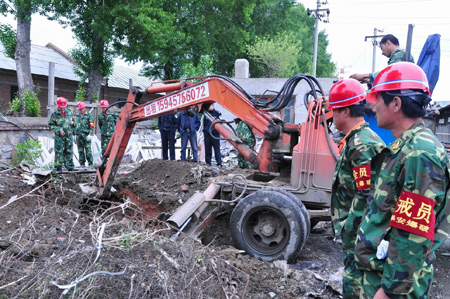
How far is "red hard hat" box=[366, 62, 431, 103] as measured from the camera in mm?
1828

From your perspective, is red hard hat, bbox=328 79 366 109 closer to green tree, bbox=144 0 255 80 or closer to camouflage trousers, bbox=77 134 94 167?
camouflage trousers, bbox=77 134 94 167

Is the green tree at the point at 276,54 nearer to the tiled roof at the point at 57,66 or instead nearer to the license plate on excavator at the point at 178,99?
the tiled roof at the point at 57,66

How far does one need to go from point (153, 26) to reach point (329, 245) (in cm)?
1364

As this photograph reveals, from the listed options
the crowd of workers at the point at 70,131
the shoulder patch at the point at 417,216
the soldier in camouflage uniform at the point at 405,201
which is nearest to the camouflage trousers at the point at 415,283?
the soldier in camouflage uniform at the point at 405,201

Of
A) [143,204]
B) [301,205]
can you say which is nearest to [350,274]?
[301,205]

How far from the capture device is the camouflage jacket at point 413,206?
1620mm

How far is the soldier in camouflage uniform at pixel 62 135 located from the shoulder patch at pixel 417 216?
9.39 m

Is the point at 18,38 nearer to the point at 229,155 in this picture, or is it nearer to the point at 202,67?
the point at 229,155

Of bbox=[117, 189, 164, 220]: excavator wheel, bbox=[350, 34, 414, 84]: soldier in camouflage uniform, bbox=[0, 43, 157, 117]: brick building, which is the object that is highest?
bbox=[0, 43, 157, 117]: brick building

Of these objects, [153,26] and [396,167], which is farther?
[153,26]

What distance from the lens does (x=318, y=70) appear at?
45344mm

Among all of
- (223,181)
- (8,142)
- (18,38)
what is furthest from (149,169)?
(18,38)

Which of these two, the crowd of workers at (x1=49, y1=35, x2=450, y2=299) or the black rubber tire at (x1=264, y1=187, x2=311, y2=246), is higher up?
the crowd of workers at (x1=49, y1=35, x2=450, y2=299)

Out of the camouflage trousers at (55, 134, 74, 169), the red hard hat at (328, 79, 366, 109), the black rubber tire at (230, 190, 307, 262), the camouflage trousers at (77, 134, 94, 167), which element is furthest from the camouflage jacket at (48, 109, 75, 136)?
the red hard hat at (328, 79, 366, 109)
